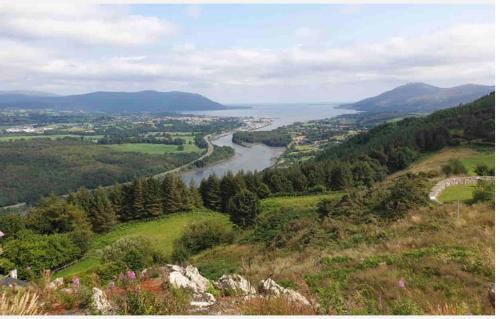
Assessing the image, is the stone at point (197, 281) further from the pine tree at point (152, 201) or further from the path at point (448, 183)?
the pine tree at point (152, 201)

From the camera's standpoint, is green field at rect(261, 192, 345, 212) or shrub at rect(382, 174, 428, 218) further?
green field at rect(261, 192, 345, 212)

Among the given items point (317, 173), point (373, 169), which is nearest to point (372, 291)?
point (317, 173)

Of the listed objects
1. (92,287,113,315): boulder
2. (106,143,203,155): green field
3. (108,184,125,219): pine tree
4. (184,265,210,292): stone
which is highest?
(92,287,113,315): boulder

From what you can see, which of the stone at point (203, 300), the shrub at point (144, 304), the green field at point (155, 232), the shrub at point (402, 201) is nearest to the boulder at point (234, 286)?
the stone at point (203, 300)

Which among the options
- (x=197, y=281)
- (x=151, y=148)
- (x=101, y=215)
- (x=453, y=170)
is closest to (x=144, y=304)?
(x=197, y=281)

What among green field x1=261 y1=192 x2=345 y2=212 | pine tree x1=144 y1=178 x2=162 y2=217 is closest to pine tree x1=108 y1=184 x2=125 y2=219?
pine tree x1=144 y1=178 x2=162 y2=217

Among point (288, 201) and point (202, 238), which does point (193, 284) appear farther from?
point (288, 201)

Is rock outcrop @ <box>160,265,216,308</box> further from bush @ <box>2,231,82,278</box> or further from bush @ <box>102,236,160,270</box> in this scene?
bush @ <box>2,231,82,278</box>
